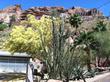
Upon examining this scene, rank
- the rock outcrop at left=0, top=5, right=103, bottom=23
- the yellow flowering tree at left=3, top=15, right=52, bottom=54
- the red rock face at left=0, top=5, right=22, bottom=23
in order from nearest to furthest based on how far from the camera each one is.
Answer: the yellow flowering tree at left=3, top=15, right=52, bottom=54 < the rock outcrop at left=0, top=5, right=103, bottom=23 < the red rock face at left=0, top=5, right=22, bottom=23

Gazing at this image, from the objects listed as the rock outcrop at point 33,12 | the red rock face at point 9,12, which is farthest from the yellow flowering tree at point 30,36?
the red rock face at point 9,12

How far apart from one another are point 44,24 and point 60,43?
2196 cm

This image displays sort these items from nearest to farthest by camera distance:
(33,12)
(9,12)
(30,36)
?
(30,36), (33,12), (9,12)

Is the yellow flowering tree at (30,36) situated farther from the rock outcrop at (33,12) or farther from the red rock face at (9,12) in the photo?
the red rock face at (9,12)

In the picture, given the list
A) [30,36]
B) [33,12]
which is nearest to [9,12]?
[33,12]

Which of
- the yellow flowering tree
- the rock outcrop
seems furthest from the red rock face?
the yellow flowering tree

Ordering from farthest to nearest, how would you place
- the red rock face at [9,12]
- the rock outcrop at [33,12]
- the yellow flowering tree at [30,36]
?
1. the red rock face at [9,12]
2. the rock outcrop at [33,12]
3. the yellow flowering tree at [30,36]

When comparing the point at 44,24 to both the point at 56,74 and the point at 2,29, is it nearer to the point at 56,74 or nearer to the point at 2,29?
the point at 56,74

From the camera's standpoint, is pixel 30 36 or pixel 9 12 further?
pixel 9 12

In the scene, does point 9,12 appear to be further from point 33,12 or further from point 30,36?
point 30,36

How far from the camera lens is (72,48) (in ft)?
67.2

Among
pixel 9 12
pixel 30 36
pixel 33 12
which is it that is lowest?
pixel 30 36

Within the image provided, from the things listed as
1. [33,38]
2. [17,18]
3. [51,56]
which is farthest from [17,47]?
[17,18]

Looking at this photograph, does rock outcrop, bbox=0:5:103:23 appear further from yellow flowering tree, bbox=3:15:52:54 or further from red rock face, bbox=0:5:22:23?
yellow flowering tree, bbox=3:15:52:54
